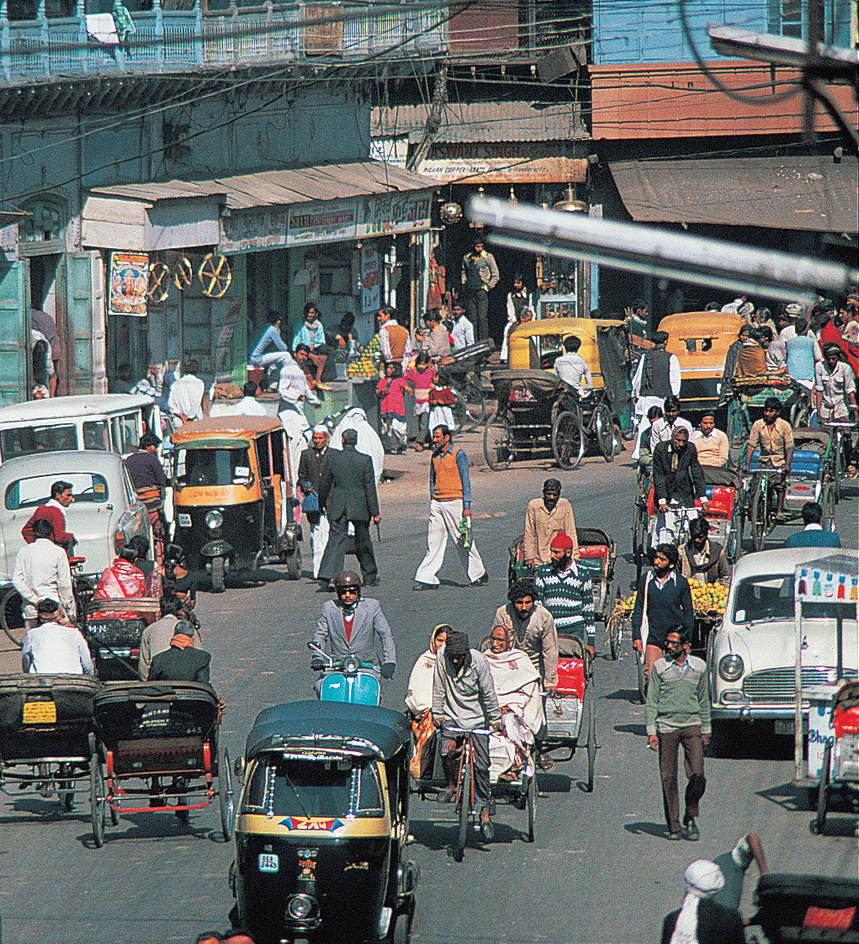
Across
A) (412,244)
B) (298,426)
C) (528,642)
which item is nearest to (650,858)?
(528,642)

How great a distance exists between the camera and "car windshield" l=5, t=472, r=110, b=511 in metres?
17.4

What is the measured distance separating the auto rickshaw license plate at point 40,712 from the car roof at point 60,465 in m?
6.72

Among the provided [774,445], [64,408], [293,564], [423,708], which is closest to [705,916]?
[423,708]

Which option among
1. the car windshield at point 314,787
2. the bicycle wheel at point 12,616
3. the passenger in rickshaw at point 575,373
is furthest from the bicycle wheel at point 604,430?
the car windshield at point 314,787

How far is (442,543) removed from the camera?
1761 centimetres

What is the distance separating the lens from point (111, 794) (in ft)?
35.8

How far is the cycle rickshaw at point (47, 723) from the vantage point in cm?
1116

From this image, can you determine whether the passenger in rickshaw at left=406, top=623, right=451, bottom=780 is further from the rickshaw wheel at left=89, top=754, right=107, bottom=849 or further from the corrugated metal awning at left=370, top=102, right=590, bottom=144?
the corrugated metal awning at left=370, top=102, right=590, bottom=144

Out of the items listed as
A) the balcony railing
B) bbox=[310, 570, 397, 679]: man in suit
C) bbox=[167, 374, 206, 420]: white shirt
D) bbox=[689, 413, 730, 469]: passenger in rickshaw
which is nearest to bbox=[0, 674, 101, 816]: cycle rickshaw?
bbox=[310, 570, 397, 679]: man in suit

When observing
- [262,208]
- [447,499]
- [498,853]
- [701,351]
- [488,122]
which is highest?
[488,122]

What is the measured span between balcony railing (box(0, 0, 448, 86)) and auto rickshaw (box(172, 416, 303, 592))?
20.0 ft

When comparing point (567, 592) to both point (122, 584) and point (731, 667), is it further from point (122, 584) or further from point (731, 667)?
point (122, 584)

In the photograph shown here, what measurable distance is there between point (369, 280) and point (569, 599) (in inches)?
802

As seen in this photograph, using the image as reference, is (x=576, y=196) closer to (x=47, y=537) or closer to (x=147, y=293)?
(x=147, y=293)
